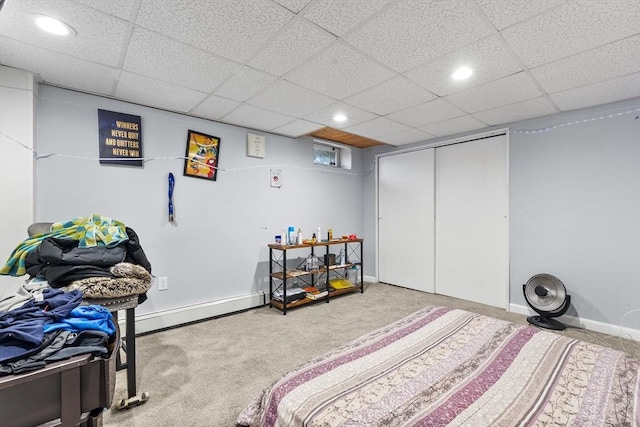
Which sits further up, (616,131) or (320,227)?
(616,131)

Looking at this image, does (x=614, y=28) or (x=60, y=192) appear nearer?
(x=614, y=28)

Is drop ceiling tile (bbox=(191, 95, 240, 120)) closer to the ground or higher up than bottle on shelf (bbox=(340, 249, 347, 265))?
higher up

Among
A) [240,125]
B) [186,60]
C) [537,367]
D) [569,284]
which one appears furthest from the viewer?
[240,125]

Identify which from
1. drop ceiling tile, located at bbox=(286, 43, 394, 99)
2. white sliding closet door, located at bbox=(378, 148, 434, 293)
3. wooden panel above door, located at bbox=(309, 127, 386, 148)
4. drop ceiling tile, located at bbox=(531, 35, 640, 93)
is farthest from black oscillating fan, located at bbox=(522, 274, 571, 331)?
wooden panel above door, located at bbox=(309, 127, 386, 148)

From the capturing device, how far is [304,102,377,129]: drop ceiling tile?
2959 millimetres

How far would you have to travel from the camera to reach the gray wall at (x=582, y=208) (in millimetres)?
2729

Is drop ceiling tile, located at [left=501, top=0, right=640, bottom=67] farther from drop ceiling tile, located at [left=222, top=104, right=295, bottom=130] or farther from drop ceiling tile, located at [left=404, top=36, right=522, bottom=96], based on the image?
drop ceiling tile, located at [left=222, top=104, right=295, bottom=130]

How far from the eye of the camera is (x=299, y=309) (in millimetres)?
3539

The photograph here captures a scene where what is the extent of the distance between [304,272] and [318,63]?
244 cm

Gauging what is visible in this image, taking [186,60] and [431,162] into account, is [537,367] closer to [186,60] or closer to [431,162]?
[186,60]

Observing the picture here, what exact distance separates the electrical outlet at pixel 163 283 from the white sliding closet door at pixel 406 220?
3.30m

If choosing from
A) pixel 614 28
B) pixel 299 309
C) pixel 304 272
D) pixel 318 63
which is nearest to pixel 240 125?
pixel 318 63

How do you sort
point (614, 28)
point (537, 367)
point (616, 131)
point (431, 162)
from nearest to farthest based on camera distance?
point (537, 367) < point (614, 28) < point (616, 131) < point (431, 162)

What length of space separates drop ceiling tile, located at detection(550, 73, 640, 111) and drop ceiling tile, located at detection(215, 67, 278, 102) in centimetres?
264
